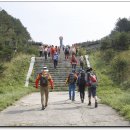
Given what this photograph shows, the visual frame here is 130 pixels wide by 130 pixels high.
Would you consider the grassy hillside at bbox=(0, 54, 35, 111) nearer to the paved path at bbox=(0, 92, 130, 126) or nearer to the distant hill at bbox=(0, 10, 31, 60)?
the paved path at bbox=(0, 92, 130, 126)

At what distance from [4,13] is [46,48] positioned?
53356mm

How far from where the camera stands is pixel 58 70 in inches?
1416

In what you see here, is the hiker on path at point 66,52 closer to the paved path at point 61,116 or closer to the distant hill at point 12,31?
the paved path at point 61,116

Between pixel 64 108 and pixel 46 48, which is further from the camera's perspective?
pixel 46 48

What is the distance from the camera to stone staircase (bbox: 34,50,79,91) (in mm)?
32656

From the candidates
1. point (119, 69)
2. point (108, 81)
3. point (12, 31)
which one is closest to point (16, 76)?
point (108, 81)

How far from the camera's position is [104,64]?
37.7 m

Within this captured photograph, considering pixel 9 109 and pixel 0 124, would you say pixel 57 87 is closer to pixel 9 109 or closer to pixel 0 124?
pixel 9 109

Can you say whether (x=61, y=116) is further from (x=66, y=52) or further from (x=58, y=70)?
(x=66, y=52)

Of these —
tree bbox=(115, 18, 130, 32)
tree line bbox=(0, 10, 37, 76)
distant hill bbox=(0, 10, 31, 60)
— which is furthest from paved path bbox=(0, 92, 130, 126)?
tree bbox=(115, 18, 130, 32)

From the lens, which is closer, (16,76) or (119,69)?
(16,76)

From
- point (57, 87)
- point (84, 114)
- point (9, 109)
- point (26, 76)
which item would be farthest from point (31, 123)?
point (26, 76)

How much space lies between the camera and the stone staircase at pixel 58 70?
32.7 m

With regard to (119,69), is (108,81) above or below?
below
